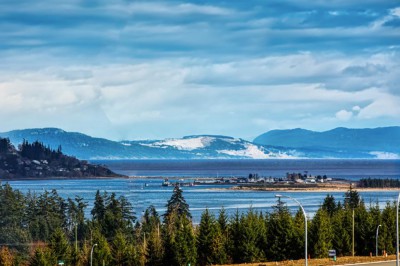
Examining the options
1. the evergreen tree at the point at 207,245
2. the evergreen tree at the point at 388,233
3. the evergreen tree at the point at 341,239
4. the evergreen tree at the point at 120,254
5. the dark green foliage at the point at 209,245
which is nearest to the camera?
the dark green foliage at the point at 209,245

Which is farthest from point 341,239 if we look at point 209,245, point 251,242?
point 209,245

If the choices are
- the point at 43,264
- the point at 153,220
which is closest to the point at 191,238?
the point at 43,264

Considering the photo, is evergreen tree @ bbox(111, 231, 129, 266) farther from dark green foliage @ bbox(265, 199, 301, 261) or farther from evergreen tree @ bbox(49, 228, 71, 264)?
dark green foliage @ bbox(265, 199, 301, 261)

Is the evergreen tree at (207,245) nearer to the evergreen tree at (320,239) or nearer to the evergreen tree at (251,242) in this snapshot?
the evergreen tree at (251,242)

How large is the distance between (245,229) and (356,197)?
3486 inches

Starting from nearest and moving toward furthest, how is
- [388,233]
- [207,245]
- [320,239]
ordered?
[320,239] → [207,245] → [388,233]

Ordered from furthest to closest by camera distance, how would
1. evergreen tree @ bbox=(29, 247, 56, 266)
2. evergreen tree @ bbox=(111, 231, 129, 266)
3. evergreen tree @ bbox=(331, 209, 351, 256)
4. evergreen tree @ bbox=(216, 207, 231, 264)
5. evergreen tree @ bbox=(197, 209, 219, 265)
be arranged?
1. evergreen tree @ bbox=(111, 231, 129, 266)
2. evergreen tree @ bbox=(331, 209, 351, 256)
3. evergreen tree @ bbox=(197, 209, 219, 265)
4. evergreen tree @ bbox=(216, 207, 231, 264)
5. evergreen tree @ bbox=(29, 247, 56, 266)

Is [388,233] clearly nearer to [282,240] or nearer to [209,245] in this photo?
[282,240]

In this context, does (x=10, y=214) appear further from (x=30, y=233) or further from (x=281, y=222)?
(x=281, y=222)

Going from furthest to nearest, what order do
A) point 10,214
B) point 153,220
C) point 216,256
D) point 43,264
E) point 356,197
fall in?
1. point 356,197
2. point 10,214
3. point 153,220
4. point 216,256
5. point 43,264

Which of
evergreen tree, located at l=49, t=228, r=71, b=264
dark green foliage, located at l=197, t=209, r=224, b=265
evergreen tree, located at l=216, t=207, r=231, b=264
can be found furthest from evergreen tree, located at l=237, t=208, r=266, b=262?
evergreen tree, located at l=49, t=228, r=71, b=264

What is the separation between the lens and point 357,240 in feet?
318

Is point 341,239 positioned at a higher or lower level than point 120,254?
higher

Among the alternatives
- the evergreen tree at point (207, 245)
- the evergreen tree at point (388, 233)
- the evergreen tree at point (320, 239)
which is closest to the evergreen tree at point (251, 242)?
the evergreen tree at point (207, 245)
